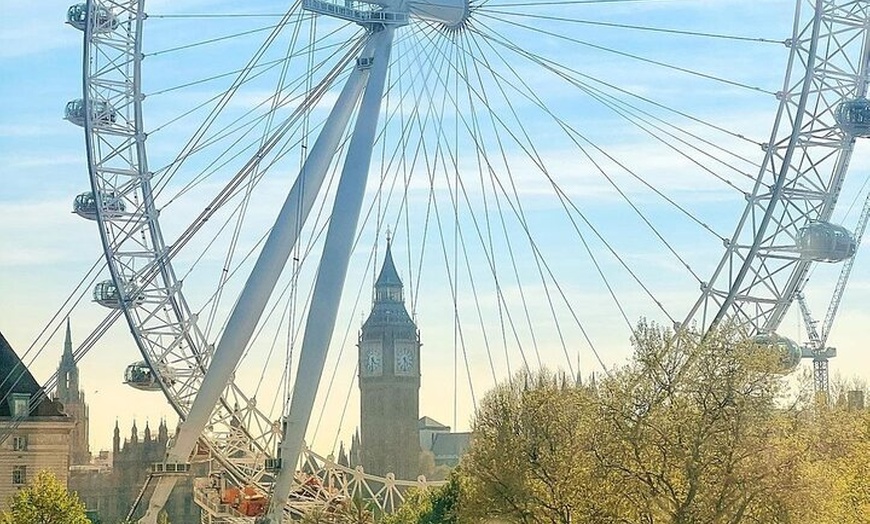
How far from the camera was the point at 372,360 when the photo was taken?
19588 cm

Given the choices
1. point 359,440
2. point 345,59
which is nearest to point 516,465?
point 345,59

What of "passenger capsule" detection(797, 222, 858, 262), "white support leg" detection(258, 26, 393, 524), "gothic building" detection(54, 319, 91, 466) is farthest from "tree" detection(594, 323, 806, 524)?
"gothic building" detection(54, 319, 91, 466)

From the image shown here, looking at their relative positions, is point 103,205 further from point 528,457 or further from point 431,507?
point 431,507

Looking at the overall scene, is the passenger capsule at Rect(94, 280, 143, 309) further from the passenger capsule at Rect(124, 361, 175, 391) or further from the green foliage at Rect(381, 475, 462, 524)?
the green foliage at Rect(381, 475, 462, 524)

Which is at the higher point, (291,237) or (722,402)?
(291,237)

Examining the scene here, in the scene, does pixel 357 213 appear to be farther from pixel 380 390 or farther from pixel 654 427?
pixel 380 390

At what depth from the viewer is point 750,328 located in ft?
158

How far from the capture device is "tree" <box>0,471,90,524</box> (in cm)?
7212

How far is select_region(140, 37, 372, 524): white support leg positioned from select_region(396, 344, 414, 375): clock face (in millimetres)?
145213

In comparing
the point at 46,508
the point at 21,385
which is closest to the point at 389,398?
the point at 21,385

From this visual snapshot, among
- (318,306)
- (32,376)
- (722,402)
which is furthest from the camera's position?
(32,376)

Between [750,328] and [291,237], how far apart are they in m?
13.0

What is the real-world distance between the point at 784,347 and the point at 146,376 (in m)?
23.7

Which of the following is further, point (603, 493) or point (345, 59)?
point (345, 59)
